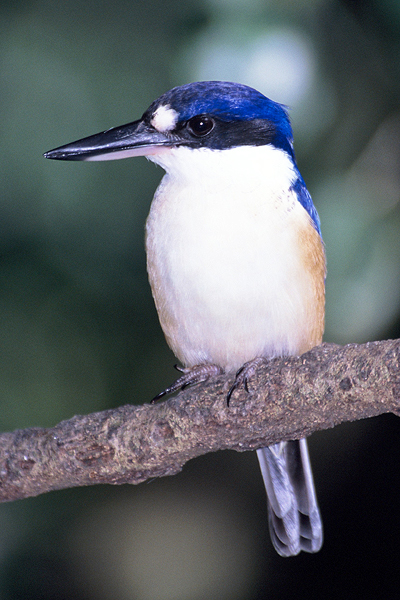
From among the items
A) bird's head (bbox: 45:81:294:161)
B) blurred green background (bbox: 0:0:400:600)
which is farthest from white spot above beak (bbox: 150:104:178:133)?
blurred green background (bbox: 0:0:400:600)

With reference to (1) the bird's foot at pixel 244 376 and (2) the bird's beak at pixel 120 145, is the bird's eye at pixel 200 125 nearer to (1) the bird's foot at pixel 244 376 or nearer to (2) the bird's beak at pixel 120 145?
(2) the bird's beak at pixel 120 145

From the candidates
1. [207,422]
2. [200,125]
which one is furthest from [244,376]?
[200,125]

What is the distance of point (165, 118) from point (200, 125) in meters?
0.10

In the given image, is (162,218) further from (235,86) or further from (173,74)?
(173,74)

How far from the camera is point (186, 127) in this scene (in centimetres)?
199

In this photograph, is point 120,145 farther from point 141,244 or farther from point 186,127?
point 141,244

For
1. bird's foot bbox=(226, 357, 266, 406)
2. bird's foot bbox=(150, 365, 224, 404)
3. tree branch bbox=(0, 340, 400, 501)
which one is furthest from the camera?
bird's foot bbox=(150, 365, 224, 404)

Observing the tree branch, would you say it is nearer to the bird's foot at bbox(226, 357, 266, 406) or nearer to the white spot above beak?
the bird's foot at bbox(226, 357, 266, 406)

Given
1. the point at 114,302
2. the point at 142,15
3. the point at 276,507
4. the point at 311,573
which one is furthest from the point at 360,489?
the point at 142,15

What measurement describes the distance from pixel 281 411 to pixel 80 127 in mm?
1380

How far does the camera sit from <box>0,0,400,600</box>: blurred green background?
229cm

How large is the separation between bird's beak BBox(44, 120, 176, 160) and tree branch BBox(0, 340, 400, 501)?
0.69 m

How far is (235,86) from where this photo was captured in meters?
2.02

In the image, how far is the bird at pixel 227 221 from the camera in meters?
1.94
